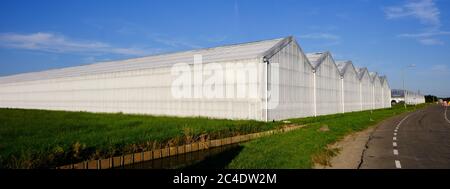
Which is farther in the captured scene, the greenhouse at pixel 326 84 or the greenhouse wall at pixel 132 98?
the greenhouse at pixel 326 84

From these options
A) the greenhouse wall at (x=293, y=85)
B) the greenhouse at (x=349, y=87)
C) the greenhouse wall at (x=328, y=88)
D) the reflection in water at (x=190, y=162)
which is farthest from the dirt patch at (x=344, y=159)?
the greenhouse at (x=349, y=87)

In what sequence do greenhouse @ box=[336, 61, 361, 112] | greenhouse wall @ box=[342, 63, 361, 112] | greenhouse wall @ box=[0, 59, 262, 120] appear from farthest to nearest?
greenhouse wall @ box=[342, 63, 361, 112], greenhouse @ box=[336, 61, 361, 112], greenhouse wall @ box=[0, 59, 262, 120]

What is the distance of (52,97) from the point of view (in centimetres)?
5694

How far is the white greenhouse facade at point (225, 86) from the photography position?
106ft

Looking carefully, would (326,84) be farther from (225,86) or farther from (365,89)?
(365,89)

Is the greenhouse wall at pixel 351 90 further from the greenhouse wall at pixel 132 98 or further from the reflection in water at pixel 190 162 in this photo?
the reflection in water at pixel 190 162

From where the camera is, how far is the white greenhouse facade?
32.4 metres

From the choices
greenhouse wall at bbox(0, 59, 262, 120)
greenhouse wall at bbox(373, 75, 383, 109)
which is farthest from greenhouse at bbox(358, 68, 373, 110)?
greenhouse wall at bbox(0, 59, 262, 120)

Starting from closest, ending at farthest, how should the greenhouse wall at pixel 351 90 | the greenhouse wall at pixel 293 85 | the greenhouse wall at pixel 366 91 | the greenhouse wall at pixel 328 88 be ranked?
the greenhouse wall at pixel 293 85, the greenhouse wall at pixel 328 88, the greenhouse wall at pixel 351 90, the greenhouse wall at pixel 366 91

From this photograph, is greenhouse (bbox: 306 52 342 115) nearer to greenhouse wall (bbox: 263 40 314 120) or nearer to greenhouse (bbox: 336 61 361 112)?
greenhouse wall (bbox: 263 40 314 120)
